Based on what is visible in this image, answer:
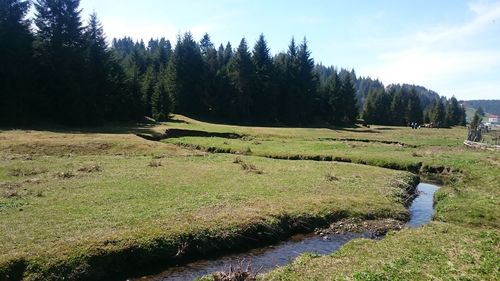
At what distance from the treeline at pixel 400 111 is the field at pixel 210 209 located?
360ft

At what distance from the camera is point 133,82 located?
283 feet

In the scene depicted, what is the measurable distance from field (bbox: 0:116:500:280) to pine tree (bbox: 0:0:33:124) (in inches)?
698

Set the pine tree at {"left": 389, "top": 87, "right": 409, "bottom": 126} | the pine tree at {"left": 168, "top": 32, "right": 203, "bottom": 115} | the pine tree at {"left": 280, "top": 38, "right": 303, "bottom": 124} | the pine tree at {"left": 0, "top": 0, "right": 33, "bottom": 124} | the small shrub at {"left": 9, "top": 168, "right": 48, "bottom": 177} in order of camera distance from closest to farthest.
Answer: the small shrub at {"left": 9, "top": 168, "right": 48, "bottom": 177}, the pine tree at {"left": 0, "top": 0, "right": 33, "bottom": 124}, the pine tree at {"left": 168, "top": 32, "right": 203, "bottom": 115}, the pine tree at {"left": 280, "top": 38, "right": 303, "bottom": 124}, the pine tree at {"left": 389, "top": 87, "right": 409, "bottom": 126}

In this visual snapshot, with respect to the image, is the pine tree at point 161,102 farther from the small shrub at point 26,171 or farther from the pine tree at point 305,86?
the small shrub at point 26,171

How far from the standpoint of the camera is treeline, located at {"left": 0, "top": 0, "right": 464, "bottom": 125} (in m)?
66.4

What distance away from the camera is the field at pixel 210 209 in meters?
15.9

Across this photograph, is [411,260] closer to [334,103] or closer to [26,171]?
[26,171]

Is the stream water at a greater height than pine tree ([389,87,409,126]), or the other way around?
pine tree ([389,87,409,126])

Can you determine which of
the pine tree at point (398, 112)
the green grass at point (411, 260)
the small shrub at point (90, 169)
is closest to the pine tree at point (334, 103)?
the pine tree at point (398, 112)

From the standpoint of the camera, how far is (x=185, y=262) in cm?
1831

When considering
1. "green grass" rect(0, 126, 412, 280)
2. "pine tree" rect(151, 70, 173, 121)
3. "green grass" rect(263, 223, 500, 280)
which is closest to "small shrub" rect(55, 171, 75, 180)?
"green grass" rect(0, 126, 412, 280)

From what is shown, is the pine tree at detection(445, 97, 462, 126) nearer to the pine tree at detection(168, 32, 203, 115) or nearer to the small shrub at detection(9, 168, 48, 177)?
the pine tree at detection(168, 32, 203, 115)

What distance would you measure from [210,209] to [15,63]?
2243 inches

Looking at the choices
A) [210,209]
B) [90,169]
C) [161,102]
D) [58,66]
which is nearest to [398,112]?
[161,102]
